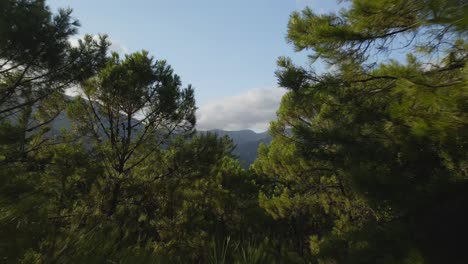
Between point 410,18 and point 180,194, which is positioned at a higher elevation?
point 410,18

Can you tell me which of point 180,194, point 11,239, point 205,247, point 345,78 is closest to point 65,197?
point 180,194

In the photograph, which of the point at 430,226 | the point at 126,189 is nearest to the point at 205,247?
the point at 126,189

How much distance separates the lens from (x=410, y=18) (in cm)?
417

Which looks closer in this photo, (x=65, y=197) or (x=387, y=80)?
(x=387, y=80)

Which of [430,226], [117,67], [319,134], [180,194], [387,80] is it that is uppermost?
[117,67]

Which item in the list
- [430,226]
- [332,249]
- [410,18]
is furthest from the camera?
[332,249]

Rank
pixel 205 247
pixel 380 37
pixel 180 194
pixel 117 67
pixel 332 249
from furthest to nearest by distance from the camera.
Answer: pixel 205 247 → pixel 180 194 → pixel 117 67 → pixel 332 249 → pixel 380 37

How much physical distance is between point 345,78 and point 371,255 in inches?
111

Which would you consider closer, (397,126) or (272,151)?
(397,126)

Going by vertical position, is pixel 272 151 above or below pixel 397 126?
below

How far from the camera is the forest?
10.3 ft

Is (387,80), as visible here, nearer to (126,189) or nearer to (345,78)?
(345,78)

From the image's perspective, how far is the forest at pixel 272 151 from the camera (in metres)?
3.15

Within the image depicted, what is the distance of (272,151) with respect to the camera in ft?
41.9
